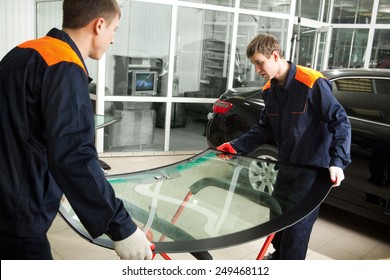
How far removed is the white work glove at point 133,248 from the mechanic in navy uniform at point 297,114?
1.04 metres

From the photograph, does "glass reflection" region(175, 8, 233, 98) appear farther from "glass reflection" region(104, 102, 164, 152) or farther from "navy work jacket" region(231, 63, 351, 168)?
"navy work jacket" region(231, 63, 351, 168)

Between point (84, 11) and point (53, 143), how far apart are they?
46 cm

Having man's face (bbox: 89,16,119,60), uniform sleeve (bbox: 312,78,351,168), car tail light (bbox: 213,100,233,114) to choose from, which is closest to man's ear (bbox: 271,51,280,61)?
uniform sleeve (bbox: 312,78,351,168)

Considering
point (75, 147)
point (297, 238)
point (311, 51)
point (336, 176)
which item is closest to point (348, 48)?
point (311, 51)

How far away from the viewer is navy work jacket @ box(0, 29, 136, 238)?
3.84 ft

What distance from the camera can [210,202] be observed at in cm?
204

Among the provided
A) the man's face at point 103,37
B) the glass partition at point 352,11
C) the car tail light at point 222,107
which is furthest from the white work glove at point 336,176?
the glass partition at point 352,11

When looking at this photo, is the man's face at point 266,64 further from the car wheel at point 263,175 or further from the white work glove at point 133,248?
the white work glove at point 133,248

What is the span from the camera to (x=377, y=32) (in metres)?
10.6

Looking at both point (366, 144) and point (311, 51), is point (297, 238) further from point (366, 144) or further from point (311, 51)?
point (311, 51)

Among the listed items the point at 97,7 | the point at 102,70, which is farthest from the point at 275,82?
the point at 102,70

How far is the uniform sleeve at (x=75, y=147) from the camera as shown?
3.81ft

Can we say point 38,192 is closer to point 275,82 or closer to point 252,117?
point 275,82

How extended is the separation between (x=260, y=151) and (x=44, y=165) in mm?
2947
